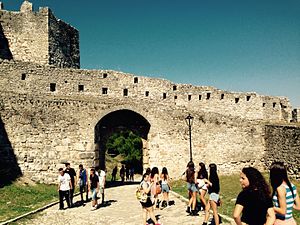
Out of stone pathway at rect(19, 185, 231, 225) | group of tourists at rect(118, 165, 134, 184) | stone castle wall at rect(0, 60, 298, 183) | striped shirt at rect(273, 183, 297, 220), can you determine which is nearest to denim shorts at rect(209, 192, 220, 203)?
stone pathway at rect(19, 185, 231, 225)

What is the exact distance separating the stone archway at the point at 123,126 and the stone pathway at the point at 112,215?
8.73 meters

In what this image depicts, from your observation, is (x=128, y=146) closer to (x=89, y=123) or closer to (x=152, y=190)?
(x=89, y=123)

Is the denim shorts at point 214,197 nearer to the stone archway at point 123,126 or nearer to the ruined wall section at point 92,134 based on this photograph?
the ruined wall section at point 92,134

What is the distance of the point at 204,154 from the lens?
76.3 ft

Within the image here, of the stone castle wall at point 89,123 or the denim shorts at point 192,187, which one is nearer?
the denim shorts at point 192,187

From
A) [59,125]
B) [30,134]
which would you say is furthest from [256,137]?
[30,134]

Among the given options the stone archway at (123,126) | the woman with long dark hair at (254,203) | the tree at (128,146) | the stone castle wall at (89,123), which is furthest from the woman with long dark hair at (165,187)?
the tree at (128,146)

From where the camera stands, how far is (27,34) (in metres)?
31.0

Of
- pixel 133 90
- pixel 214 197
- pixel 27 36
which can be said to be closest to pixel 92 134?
pixel 133 90

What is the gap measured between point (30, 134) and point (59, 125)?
5.49ft

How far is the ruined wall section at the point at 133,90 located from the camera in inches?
1014

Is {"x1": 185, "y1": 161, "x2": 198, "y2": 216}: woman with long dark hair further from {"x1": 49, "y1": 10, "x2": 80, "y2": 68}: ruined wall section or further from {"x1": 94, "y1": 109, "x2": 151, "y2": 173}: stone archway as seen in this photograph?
{"x1": 49, "y1": 10, "x2": 80, "y2": 68}: ruined wall section

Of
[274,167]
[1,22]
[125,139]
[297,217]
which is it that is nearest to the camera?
[274,167]

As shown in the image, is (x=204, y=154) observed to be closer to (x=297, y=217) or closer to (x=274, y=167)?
(x=297, y=217)
